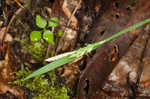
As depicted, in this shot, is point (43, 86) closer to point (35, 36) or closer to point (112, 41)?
point (35, 36)

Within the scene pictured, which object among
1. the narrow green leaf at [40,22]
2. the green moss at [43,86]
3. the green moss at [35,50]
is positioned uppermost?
the narrow green leaf at [40,22]

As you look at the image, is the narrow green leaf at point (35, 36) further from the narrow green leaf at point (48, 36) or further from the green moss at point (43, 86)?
the green moss at point (43, 86)

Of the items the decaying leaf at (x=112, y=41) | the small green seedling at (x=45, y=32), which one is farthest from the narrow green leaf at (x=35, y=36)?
the decaying leaf at (x=112, y=41)

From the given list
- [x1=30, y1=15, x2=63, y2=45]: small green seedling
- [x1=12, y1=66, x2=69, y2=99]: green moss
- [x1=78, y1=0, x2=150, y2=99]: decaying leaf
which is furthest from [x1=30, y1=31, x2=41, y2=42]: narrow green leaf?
[x1=78, y1=0, x2=150, y2=99]: decaying leaf

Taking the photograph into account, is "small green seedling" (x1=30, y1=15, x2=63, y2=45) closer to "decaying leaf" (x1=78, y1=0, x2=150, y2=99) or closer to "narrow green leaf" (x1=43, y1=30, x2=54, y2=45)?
"narrow green leaf" (x1=43, y1=30, x2=54, y2=45)

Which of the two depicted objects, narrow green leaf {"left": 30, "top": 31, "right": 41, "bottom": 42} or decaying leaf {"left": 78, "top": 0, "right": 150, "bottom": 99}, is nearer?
decaying leaf {"left": 78, "top": 0, "right": 150, "bottom": 99}

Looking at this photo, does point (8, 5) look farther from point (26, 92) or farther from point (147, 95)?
point (147, 95)

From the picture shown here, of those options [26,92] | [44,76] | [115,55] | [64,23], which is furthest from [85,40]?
[26,92]
